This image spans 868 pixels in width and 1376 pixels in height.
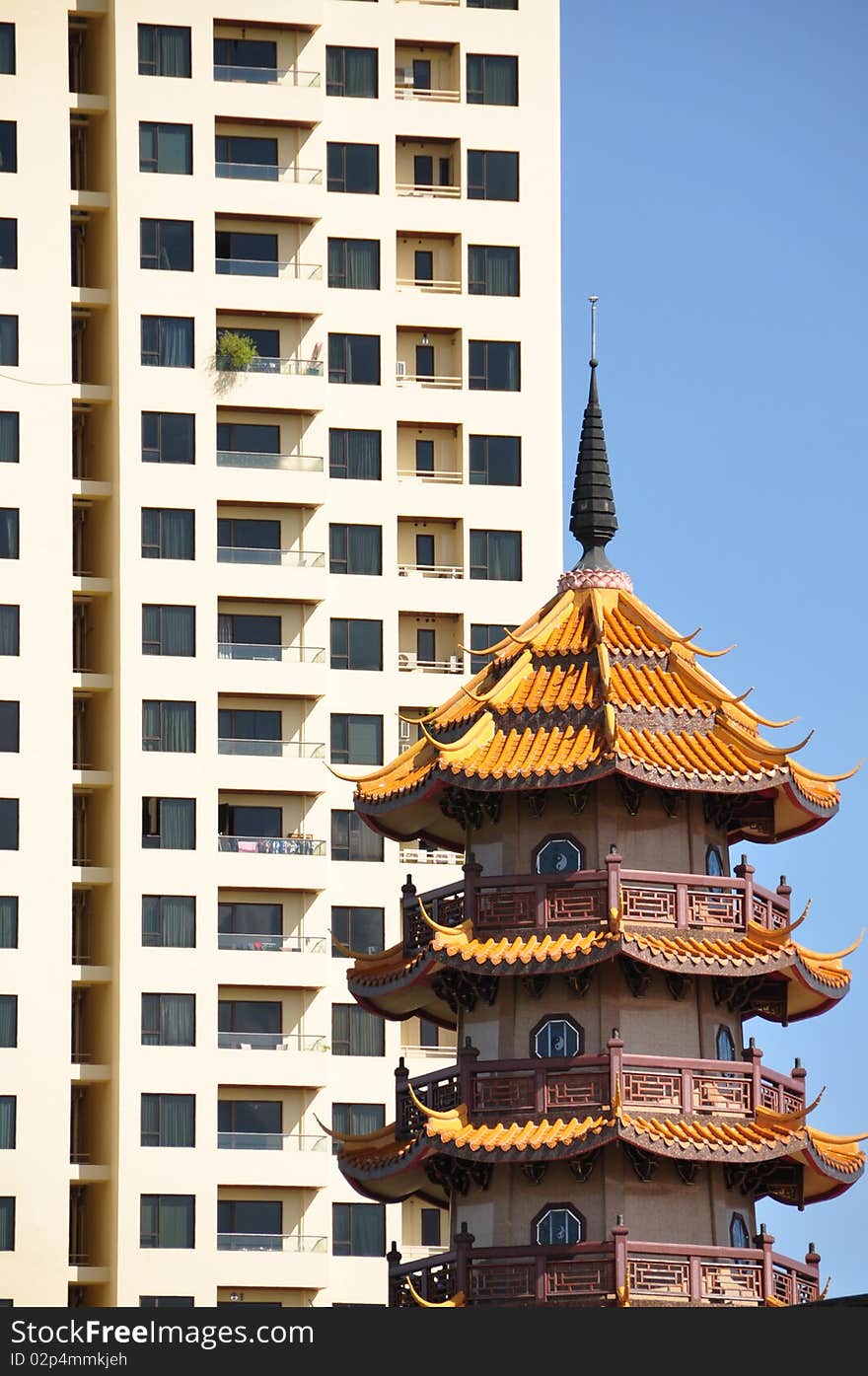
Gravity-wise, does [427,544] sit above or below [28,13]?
below

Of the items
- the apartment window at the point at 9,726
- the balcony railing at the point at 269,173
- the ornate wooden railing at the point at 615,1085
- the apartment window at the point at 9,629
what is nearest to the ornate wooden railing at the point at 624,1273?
the ornate wooden railing at the point at 615,1085

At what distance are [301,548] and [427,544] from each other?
558cm

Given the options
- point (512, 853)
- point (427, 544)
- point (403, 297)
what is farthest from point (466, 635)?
point (512, 853)

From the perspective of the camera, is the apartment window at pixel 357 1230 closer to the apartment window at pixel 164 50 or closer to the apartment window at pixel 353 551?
the apartment window at pixel 353 551

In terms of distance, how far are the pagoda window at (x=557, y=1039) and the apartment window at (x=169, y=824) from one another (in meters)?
54.6

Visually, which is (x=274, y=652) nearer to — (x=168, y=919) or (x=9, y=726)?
(x=9, y=726)

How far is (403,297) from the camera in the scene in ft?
402

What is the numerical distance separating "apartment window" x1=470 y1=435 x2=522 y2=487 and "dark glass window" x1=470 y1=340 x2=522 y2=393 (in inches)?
75.5

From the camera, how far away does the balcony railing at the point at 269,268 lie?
4722 inches

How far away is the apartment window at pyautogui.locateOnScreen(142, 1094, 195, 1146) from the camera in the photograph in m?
112

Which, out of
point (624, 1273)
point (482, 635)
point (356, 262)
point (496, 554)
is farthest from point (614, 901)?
point (356, 262)

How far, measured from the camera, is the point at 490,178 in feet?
405

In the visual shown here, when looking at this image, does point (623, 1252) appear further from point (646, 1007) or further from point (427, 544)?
point (427, 544)

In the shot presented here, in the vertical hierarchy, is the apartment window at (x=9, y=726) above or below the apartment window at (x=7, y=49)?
below
